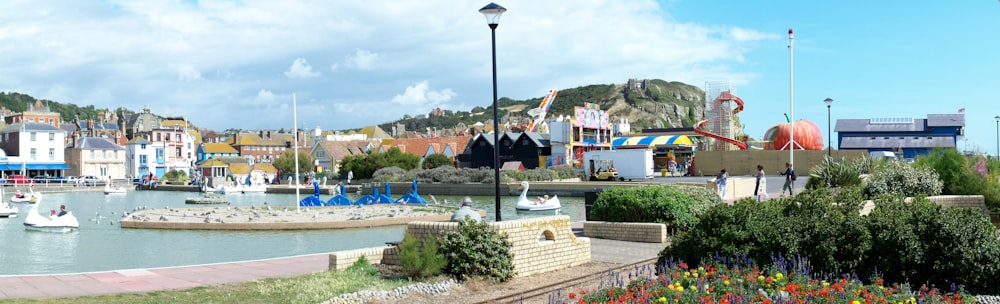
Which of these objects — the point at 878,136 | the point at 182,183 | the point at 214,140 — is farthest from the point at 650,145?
the point at 214,140

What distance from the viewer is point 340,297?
10250 mm

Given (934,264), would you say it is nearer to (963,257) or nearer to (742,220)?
(963,257)

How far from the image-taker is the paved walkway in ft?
37.0

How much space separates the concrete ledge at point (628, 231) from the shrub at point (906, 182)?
10832 millimetres

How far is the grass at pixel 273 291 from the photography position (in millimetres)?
10375

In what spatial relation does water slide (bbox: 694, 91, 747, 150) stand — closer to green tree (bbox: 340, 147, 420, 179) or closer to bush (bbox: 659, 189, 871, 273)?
green tree (bbox: 340, 147, 420, 179)

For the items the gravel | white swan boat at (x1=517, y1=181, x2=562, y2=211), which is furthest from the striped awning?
the gravel

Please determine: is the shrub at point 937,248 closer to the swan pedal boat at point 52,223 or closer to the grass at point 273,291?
the grass at point 273,291

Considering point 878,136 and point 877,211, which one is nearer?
point 877,211

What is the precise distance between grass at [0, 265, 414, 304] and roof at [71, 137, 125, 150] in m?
97.0

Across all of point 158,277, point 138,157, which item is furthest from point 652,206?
point 138,157

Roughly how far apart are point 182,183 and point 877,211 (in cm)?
8634

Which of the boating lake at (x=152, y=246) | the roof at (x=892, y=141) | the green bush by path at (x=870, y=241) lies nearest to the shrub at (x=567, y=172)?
the boating lake at (x=152, y=246)

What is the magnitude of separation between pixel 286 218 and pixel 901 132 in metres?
87.0
